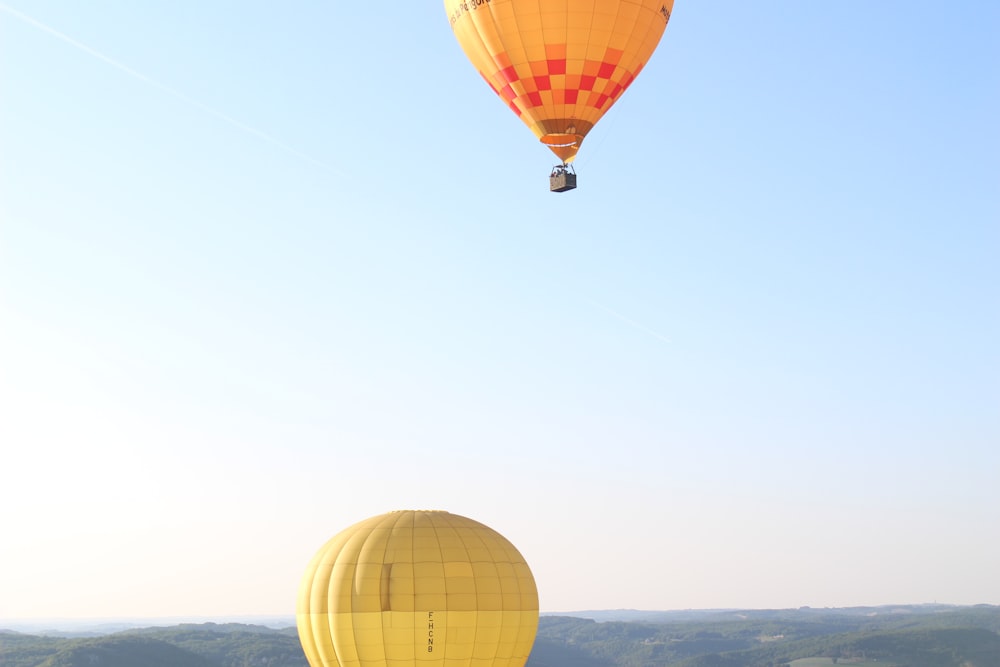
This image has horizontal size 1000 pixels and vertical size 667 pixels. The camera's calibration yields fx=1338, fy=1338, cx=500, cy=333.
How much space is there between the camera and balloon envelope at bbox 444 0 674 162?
3700cm

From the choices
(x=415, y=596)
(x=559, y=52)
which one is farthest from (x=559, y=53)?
(x=415, y=596)

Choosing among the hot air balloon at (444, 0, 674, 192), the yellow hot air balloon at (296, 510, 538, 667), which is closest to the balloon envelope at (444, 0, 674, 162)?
the hot air balloon at (444, 0, 674, 192)

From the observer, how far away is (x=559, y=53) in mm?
37219

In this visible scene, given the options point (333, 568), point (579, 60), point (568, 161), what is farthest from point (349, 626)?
point (579, 60)

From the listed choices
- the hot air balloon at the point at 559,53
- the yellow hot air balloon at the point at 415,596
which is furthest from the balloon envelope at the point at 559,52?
the yellow hot air balloon at the point at 415,596

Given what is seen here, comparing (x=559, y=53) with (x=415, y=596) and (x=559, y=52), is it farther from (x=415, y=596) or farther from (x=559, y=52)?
(x=415, y=596)

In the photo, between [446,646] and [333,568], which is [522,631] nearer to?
[446,646]

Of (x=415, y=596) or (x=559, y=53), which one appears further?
(x=415, y=596)

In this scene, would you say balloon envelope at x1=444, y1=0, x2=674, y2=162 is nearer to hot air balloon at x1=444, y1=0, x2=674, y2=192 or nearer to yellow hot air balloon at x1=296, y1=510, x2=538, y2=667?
hot air balloon at x1=444, y1=0, x2=674, y2=192

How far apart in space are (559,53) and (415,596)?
1585 cm

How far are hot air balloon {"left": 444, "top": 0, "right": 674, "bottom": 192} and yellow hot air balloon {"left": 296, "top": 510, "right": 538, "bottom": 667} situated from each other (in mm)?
11019

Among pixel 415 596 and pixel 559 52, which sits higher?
pixel 559 52

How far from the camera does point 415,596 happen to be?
3816 centimetres

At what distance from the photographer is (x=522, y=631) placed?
40344 mm
